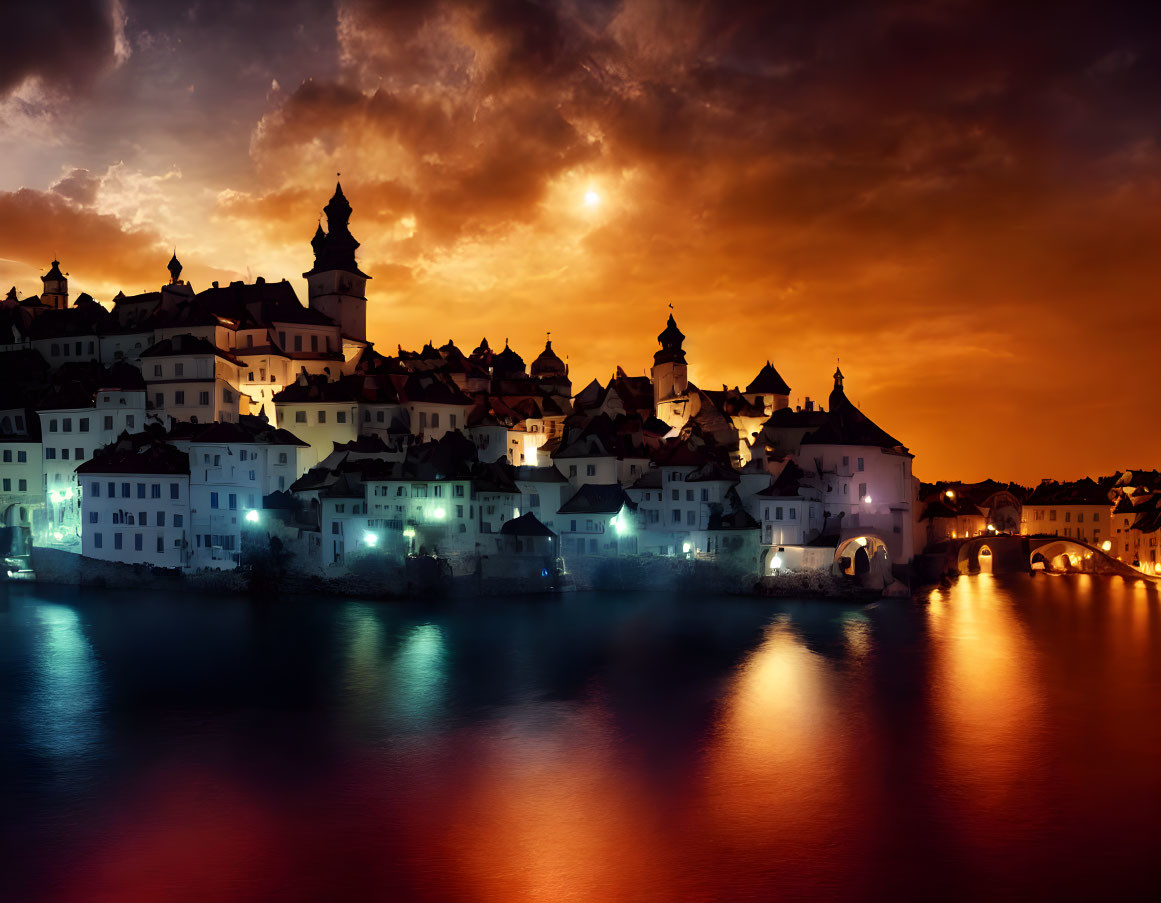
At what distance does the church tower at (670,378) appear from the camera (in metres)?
70.4

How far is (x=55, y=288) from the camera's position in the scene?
7894 cm

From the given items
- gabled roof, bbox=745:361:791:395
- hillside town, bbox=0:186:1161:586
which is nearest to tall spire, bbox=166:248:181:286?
hillside town, bbox=0:186:1161:586

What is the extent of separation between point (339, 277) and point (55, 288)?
80.6ft

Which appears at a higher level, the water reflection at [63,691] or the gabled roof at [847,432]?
the gabled roof at [847,432]

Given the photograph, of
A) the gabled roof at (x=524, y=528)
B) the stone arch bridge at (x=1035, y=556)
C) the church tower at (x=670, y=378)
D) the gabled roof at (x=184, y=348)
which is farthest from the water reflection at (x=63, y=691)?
the stone arch bridge at (x=1035, y=556)

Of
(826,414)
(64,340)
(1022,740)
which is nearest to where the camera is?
(1022,740)

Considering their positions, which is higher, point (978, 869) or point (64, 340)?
point (64, 340)

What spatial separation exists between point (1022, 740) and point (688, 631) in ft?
54.4

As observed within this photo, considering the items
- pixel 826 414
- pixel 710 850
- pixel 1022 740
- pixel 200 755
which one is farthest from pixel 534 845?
pixel 826 414

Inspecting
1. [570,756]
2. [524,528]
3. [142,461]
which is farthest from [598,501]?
[570,756]

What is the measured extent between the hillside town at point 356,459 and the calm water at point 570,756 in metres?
4.25

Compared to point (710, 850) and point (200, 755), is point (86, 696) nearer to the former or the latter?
point (200, 755)

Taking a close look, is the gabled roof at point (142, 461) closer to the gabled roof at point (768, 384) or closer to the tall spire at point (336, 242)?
the tall spire at point (336, 242)

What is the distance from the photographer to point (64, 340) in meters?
66.6
